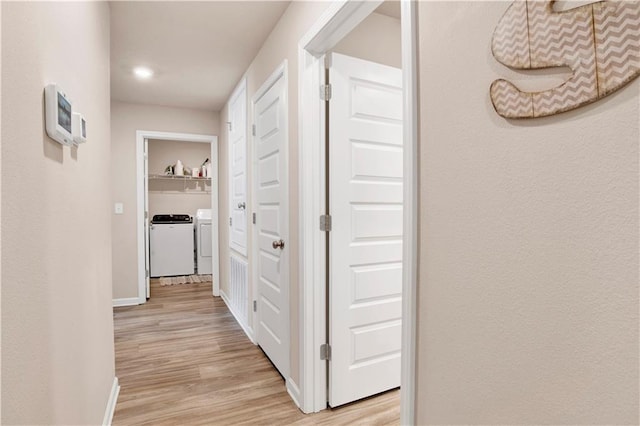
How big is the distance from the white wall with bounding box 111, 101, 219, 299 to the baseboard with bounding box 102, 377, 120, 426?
86.3 inches

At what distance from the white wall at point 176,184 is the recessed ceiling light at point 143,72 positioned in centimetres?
291

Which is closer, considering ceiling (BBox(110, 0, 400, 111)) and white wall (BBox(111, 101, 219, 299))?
ceiling (BBox(110, 0, 400, 111))

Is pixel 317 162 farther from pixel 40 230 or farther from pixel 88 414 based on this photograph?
pixel 88 414

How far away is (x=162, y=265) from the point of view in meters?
5.61

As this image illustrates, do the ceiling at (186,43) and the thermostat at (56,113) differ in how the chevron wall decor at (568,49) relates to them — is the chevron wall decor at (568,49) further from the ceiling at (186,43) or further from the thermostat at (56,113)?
the ceiling at (186,43)

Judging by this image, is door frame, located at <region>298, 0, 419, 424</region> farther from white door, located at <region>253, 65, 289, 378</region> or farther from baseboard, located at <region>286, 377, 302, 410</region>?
white door, located at <region>253, 65, 289, 378</region>

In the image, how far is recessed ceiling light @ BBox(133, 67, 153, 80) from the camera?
124 inches

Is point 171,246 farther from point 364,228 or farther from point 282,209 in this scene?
point 364,228

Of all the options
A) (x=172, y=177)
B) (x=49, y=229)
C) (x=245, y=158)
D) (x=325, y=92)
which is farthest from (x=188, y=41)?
(x=172, y=177)

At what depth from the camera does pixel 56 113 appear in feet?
3.12

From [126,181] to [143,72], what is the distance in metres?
1.50

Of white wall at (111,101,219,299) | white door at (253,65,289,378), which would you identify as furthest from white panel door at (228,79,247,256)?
white wall at (111,101,219,299)

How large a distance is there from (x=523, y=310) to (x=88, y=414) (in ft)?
5.50

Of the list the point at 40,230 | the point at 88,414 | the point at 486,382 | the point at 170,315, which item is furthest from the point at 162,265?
the point at 486,382
